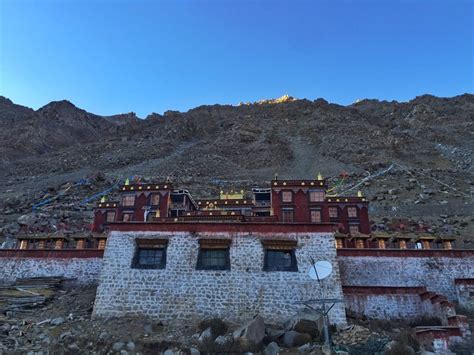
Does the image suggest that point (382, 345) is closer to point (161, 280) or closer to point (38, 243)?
point (161, 280)

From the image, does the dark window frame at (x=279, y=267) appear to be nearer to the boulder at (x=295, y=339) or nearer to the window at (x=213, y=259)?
the window at (x=213, y=259)

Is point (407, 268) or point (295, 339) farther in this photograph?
point (407, 268)

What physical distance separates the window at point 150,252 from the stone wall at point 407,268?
9.99 metres

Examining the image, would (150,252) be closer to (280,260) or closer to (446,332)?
(280,260)

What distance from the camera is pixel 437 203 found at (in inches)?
2087

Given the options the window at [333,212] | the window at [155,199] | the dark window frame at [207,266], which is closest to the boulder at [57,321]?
the dark window frame at [207,266]

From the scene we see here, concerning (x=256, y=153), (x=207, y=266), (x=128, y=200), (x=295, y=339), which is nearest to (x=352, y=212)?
(x=128, y=200)

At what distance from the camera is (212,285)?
1869 cm

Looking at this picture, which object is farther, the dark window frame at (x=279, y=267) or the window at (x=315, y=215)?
the window at (x=315, y=215)

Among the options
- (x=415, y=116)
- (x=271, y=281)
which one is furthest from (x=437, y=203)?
(x=415, y=116)

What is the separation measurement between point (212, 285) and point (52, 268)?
34.4 ft

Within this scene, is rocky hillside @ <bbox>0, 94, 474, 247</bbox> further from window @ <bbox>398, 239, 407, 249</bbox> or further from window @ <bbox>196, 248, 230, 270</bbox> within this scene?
window @ <bbox>196, 248, 230, 270</bbox>

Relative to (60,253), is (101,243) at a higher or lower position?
higher

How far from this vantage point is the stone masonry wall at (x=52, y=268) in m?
22.9
